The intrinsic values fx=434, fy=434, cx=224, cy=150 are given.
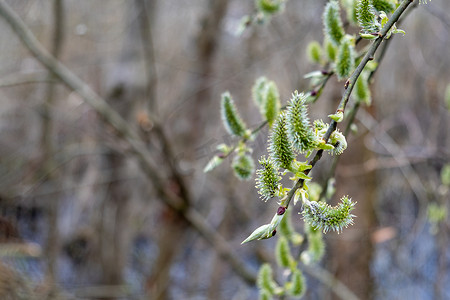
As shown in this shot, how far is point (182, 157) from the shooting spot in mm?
2691

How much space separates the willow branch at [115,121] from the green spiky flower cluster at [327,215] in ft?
5.25

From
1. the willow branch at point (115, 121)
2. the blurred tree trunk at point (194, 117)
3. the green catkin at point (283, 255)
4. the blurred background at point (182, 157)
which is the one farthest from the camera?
the blurred tree trunk at point (194, 117)

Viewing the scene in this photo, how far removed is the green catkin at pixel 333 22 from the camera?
85cm

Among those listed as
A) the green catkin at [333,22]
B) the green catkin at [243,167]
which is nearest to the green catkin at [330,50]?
the green catkin at [333,22]

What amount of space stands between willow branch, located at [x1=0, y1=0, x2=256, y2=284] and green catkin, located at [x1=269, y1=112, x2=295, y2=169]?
5.03 ft

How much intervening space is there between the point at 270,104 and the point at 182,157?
6.07 feet

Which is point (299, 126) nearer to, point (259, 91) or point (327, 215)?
point (327, 215)

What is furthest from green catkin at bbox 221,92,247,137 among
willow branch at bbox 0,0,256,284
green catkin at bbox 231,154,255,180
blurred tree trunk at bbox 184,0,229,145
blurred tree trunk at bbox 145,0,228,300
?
blurred tree trunk at bbox 184,0,229,145

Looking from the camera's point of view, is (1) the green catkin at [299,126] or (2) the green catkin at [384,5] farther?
(2) the green catkin at [384,5]

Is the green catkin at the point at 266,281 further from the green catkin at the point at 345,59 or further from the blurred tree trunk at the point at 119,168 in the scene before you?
the blurred tree trunk at the point at 119,168

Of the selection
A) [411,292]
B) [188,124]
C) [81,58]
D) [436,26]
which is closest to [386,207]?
[411,292]

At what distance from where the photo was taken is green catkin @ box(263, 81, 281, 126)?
0.88 metres

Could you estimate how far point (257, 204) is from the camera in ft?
16.1

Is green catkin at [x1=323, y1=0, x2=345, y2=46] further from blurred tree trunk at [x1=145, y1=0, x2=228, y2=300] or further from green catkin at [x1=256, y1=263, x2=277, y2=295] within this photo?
blurred tree trunk at [x1=145, y1=0, x2=228, y2=300]
